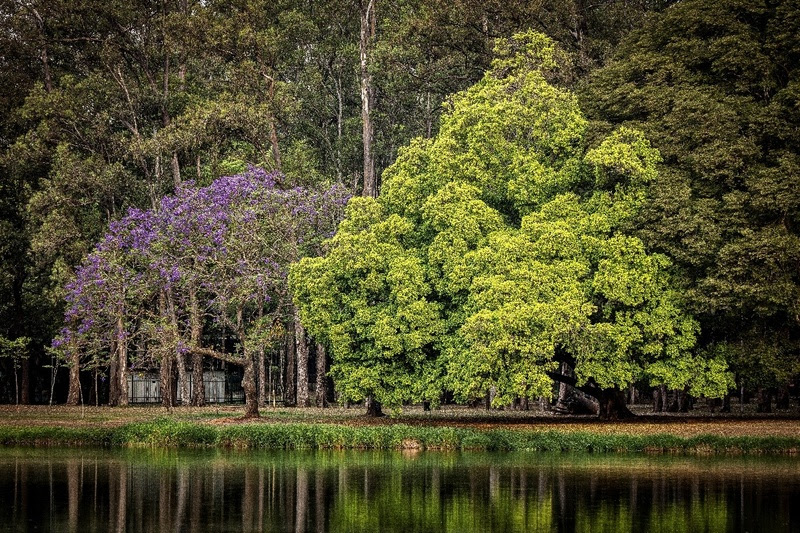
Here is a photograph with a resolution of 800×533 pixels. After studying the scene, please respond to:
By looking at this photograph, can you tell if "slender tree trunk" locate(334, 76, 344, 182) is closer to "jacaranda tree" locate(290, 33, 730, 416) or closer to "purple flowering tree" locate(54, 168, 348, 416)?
"purple flowering tree" locate(54, 168, 348, 416)

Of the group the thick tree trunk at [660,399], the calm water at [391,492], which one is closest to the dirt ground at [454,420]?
the calm water at [391,492]

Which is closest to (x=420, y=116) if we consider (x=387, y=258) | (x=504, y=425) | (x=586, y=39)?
(x=586, y=39)

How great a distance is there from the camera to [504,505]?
2559 centimetres

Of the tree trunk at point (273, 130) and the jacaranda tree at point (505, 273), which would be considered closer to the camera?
the jacaranda tree at point (505, 273)

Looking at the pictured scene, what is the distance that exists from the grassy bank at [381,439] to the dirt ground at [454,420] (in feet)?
6.08

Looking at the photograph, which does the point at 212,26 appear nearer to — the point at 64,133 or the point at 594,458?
the point at 64,133

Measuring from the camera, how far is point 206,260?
51531mm

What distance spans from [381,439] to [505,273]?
931 cm

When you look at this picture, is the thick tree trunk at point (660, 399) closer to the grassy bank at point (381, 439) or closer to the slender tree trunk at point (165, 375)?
the grassy bank at point (381, 439)

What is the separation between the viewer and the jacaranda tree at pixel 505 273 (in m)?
44.1

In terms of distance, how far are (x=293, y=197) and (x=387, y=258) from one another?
9064mm

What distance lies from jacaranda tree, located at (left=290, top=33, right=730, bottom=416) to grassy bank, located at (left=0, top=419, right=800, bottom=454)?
3.74 meters

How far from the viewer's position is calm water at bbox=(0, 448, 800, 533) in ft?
75.0

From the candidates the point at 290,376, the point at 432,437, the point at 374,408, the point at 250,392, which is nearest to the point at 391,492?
the point at 432,437
